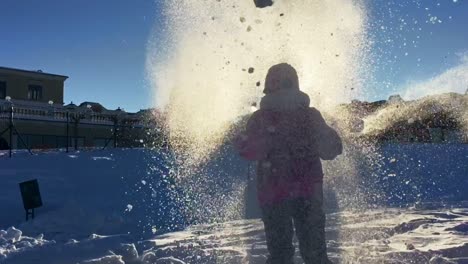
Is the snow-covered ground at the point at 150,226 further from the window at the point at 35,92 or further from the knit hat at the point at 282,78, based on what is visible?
the window at the point at 35,92

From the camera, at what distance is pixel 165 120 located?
28.5m

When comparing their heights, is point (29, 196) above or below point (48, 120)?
below

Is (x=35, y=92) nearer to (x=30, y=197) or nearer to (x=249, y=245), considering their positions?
(x=30, y=197)

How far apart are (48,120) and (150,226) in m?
26.7

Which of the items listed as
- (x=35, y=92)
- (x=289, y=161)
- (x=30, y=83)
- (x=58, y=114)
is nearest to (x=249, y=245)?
(x=289, y=161)

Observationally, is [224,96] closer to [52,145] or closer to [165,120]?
[165,120]

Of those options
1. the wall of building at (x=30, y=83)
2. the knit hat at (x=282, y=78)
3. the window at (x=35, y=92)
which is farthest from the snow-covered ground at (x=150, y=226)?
the window at (x=35, y=92)

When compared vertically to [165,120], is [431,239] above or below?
below

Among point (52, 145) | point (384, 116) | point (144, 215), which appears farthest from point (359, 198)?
point (52, 145)

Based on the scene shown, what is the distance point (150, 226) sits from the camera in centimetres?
893

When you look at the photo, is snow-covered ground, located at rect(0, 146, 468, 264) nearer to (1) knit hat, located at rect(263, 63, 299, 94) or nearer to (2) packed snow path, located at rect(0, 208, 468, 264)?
(2) packed snow path, located at rect(0, 208, 468, 264)

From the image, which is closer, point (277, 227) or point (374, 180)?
→ point (277, 227)

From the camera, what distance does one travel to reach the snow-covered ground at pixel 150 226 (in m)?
5.72

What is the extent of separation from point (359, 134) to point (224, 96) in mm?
10706
